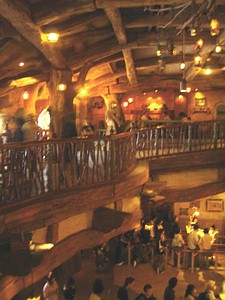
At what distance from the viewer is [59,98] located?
Answer: 11.4 metres

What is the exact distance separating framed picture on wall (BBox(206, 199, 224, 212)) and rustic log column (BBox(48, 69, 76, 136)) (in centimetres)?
745

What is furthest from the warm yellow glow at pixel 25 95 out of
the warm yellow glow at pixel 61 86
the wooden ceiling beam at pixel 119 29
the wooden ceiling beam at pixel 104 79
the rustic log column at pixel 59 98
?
the wooden ceiling beam at pixel 119 29

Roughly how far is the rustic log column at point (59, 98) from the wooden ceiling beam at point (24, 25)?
4.05 ft

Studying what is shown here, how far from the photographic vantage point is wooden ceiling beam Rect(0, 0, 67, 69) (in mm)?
6468

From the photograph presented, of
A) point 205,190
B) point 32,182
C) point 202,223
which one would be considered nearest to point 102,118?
point 202,223

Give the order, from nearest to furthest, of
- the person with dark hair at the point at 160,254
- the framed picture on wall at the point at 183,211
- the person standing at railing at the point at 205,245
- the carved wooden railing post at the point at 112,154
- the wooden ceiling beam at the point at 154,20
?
1. the carved wooden railing post at the point at 112,154
2. the wooden ceiling beam at the point at 154,20
3. the person with dark hair at the point at 160,254
4. the person standing at railing at the point at 205,245
5. the framed picture on wall at the point at 183,211

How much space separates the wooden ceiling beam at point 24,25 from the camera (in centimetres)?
647

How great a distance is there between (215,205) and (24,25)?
11.0m

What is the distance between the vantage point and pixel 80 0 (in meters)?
7.34

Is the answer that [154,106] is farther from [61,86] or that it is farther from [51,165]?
[51,165]

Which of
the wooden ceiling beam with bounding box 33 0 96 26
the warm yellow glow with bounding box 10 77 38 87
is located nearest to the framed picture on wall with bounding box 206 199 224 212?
the warm yellow glow with bounding box 10 77 38 87

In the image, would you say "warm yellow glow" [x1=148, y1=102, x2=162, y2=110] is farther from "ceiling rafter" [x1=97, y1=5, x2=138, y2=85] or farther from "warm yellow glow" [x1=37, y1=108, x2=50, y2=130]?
"warm yellow glow" [x1=37, y1=108, x2=50, y2=130]

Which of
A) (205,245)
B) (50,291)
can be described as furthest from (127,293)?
(205,245)

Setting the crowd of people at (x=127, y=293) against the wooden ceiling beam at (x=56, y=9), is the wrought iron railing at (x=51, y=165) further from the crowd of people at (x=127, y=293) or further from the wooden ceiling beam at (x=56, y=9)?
the wooden ceiling beam at (x=56, y=9)
